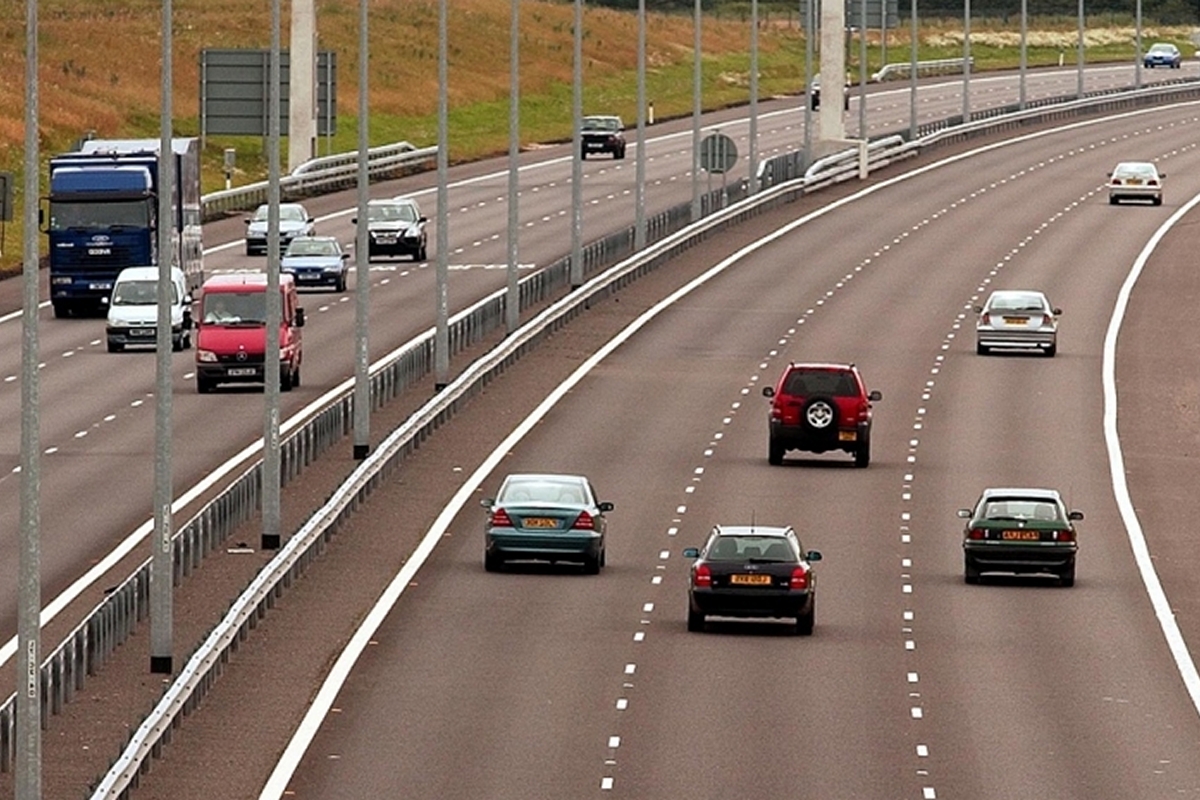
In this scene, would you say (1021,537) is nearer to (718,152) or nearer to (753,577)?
(753,577)

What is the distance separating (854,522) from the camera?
57188 millimetres

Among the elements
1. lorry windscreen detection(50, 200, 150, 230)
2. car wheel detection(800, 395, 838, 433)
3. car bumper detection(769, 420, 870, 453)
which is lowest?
car bumper detection(769, 420, 870, 453)

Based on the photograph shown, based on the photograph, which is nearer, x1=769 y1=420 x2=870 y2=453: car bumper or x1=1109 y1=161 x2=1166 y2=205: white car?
x1=769 y1=420 x2=870 y2=453: car bumper

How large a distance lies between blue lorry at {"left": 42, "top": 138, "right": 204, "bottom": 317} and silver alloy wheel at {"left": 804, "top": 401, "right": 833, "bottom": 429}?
27352mm

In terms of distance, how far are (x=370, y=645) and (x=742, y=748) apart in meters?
8.38

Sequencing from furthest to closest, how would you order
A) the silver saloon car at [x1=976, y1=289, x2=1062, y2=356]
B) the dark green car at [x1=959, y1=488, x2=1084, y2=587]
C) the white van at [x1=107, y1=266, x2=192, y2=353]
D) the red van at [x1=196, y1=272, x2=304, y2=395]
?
the silver saloon car at [x1=976, y1=289, x2=1062, y2=356] < the white van at [x1=107, y1=266, x2=192, y2=353] < the red van at [x1=196, y1=272, x2=304, y2=395] < the dark green car at [x1=959, y1=488, x2=1084, y2=587]

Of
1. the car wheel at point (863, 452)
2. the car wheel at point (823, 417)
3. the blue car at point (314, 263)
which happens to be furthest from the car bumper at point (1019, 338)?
the blue car at point (314, 263)

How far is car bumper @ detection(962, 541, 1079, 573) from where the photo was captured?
51.2m

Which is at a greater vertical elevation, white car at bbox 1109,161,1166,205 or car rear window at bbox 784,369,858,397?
white car at bbox 1109,161,1166,205

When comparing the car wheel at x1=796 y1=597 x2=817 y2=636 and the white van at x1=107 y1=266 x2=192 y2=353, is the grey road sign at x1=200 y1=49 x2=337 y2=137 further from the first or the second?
the car wheel at x1=796 y1=597 x2=817 y2=636

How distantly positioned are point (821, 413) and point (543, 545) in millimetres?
13100

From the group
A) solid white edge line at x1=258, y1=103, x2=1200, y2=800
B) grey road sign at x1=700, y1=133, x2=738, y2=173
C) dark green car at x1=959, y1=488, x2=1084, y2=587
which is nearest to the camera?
solid white edge line at x1=258, y1=103, x2=1200, y2=800

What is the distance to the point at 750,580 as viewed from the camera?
151 ft

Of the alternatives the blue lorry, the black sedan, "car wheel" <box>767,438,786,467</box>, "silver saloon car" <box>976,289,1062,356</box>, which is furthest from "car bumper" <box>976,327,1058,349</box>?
the black sedan
